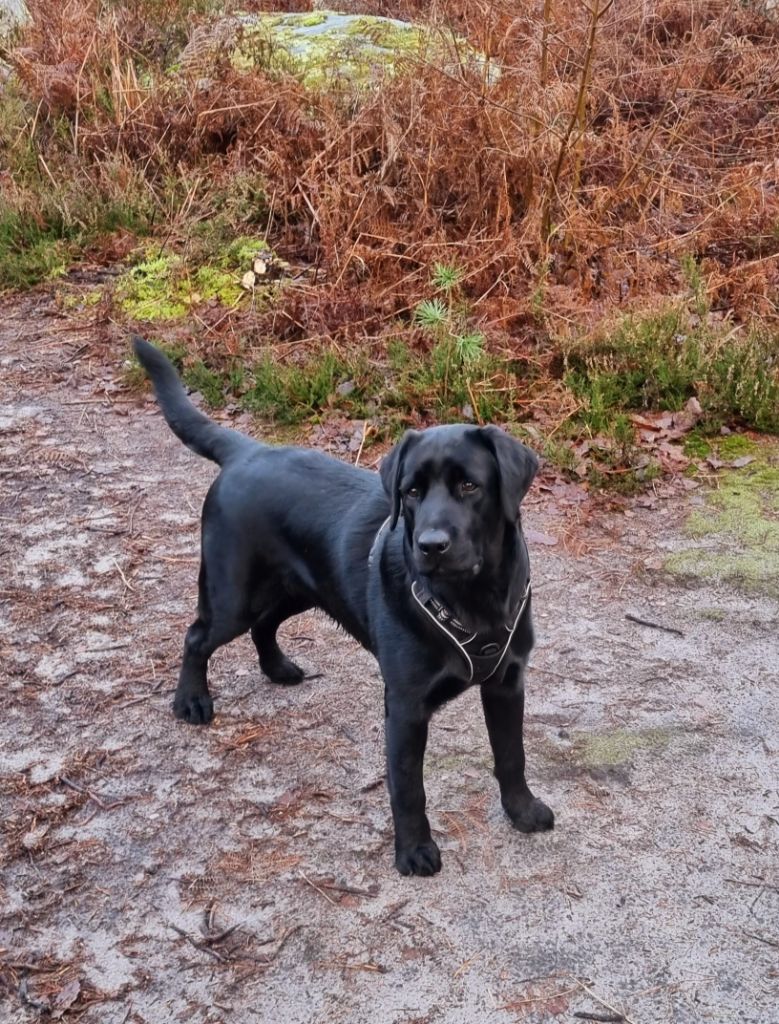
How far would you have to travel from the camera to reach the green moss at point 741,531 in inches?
191

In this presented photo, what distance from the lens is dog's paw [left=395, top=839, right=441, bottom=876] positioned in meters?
3.16

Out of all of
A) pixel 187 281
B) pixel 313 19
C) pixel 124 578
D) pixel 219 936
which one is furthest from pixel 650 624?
pixel 313 19

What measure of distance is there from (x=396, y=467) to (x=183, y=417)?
3.93ft

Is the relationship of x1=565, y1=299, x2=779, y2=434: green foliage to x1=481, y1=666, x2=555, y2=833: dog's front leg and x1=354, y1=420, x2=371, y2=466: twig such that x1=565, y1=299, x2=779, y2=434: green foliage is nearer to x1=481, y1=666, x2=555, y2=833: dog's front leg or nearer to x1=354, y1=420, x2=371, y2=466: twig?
x1=354, y1=420, x2=371, y2=466: twig

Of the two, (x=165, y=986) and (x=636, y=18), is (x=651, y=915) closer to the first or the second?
(x=165, y=986)

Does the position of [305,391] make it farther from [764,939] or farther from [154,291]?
[764,939]

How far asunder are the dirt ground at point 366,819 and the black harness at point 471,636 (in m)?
0.70

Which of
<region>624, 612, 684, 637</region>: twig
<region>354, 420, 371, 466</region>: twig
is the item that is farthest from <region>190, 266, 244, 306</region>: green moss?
<region>624, 612, 684, 637</region>: twig

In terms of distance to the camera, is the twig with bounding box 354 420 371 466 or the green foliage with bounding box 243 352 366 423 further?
the green foliage with bounding box 243 352 366 423

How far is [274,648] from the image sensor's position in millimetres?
4145

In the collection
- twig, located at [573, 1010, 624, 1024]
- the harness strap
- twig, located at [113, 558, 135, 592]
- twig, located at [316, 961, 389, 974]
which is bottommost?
twig, located at [113, 558, 135, 592]

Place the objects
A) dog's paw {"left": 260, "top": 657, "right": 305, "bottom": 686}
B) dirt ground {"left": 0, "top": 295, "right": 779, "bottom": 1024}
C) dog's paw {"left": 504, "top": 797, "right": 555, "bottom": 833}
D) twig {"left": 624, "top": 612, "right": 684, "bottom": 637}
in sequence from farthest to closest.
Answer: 1. twig {"left": 624, "top": 612, "right": 684, "bottom": 637}
2. dog's paw {"left": 260, "top": 657, "right": 305, "bottom": 686}
3. dog's paw {"left": 504, "top": 797, "right": 555, "bottom": 833}
4. dirt ground {"left": 0, "top": 295, "right": 779, "bottom": 1024}

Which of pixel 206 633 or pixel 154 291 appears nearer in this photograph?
pixel 206 633

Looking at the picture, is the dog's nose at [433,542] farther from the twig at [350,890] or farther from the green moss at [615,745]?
the green moss at [615,745]
